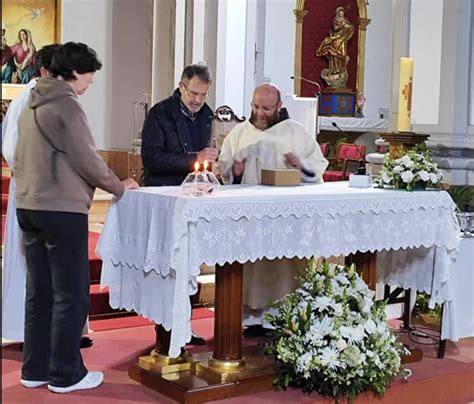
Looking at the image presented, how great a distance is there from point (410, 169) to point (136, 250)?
157cm

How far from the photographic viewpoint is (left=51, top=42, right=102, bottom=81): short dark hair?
374cm

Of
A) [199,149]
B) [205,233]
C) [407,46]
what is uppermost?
[407,46]

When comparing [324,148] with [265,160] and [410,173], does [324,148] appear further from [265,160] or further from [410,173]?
[410,173]

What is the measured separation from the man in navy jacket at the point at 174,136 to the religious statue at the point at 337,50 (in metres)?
11.1

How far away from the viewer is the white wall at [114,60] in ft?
36.5

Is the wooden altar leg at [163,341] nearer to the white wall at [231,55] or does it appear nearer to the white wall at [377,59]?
the white wall at [231,55]

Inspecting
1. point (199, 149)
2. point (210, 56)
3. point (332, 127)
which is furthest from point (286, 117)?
point (332, 127)

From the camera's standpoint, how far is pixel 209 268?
6.60 m

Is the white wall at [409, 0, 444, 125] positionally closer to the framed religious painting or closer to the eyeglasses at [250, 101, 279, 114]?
the eyeglasses at [250, 101, 279, 114]

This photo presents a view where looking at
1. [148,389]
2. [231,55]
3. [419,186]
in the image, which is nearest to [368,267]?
[419,186]

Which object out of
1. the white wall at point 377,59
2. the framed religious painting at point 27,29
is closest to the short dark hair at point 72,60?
the framed religious painting at point 27,29

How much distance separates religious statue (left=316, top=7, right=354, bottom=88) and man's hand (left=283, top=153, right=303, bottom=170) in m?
10.9

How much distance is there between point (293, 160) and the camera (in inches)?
191

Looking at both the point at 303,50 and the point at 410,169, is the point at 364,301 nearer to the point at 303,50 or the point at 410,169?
the point at 410,169
